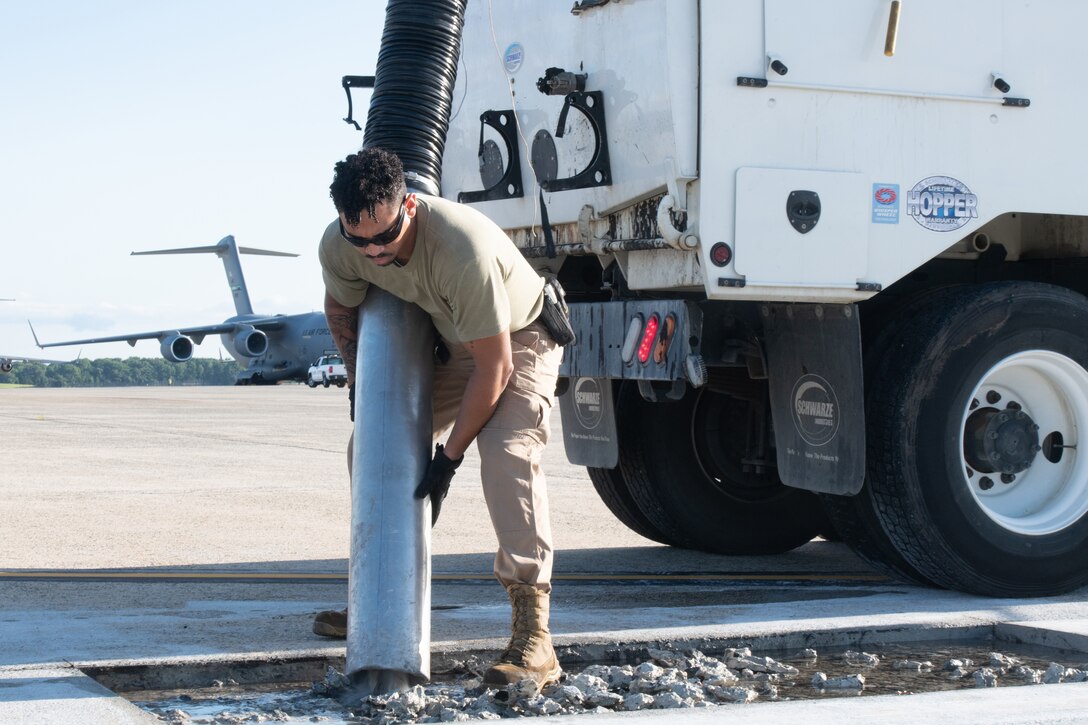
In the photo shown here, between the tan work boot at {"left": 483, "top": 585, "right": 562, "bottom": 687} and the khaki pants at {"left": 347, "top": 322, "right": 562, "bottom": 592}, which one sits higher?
the khaki pants at {"left": 347, "top": 322, "right": 562, "bottom": 592}

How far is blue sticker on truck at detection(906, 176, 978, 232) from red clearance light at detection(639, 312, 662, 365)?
1130mm

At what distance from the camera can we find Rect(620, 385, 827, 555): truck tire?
7.42 m

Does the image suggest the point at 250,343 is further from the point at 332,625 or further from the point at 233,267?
the point at 332,625

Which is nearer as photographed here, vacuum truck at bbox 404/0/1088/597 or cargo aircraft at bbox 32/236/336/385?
vacuum truck at bbox 404/0/1088/597

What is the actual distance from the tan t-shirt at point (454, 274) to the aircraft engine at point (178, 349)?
4924cm

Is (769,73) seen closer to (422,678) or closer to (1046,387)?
(1046,387)

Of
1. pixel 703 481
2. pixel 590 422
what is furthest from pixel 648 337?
pixel 703 481

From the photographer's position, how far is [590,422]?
712cm

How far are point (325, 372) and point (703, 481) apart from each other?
50.5 meters

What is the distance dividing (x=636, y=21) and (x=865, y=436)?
196 cm

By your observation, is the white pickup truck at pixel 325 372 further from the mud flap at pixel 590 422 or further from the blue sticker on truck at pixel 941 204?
the blue sticker on truck at pixel 941 204

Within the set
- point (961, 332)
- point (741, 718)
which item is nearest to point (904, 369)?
point (961, 332)

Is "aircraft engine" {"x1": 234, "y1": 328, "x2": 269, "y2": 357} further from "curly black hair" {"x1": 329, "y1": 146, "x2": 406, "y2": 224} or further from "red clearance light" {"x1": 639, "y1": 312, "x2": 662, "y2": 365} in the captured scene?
"curly black hair" {"x1": 329, "y1": 146, "x2": 406, "y2": 224}

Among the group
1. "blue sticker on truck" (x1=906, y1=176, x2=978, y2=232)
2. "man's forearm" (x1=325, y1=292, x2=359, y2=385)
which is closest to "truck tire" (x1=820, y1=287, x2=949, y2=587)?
"blue sticker on truck" (x1=906, y1=176, x2=978, y2=232)
